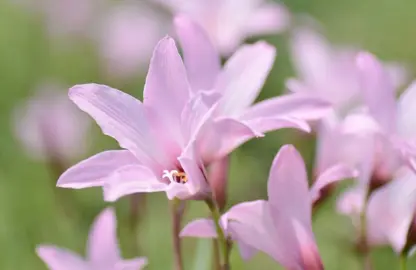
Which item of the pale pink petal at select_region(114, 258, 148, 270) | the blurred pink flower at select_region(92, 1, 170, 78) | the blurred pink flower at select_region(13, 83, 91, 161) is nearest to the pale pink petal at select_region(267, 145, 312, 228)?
the pale pink petal at select_region(114, 258, 148, 270)

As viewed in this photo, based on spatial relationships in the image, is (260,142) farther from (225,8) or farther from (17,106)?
(225,8)

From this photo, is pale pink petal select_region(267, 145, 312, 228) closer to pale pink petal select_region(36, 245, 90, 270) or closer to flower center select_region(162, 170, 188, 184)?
flower center select_region(162, 170, 188, 184)

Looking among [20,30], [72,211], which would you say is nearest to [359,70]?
[72,211]

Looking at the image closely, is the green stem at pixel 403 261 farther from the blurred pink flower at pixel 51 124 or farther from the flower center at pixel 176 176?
the blurred pink flower at pixel 51 124

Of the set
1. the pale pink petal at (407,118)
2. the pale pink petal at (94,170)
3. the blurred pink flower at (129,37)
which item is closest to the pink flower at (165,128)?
the pale pink petal at (94,170)

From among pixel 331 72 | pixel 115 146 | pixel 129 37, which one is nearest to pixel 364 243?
pixel 331 72

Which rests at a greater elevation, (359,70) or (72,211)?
(359,70)

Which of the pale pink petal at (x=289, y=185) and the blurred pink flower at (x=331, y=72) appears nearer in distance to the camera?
the pale pink petal at (x=289, y=185)
